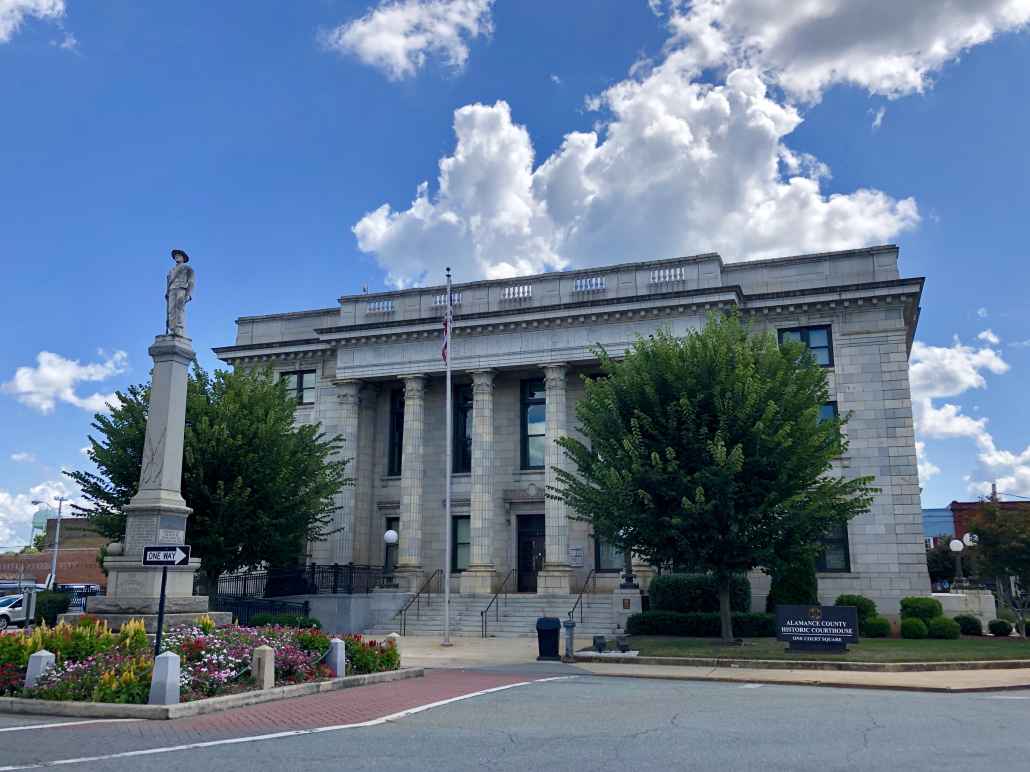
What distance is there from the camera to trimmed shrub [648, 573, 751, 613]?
28.9m

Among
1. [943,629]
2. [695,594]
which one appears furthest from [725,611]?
[943,629]

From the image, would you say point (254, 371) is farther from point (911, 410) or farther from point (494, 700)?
point (911, 410)

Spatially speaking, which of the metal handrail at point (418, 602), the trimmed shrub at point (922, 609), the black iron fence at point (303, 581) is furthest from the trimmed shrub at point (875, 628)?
the black iron fence at point (303, 581)

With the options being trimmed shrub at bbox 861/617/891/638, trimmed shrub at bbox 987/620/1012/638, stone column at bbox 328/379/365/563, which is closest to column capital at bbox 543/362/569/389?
stone column at bbox 328/379/365/563

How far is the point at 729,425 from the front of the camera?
23.0m

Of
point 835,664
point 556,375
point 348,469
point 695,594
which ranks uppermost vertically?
point 556,375

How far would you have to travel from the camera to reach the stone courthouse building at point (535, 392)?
1273 inches

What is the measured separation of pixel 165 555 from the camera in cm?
1360

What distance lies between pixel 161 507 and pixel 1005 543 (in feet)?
92.6

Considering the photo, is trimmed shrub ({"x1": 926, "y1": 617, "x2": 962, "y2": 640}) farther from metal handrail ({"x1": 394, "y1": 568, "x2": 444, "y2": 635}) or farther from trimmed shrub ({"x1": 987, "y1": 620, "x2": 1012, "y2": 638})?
metal handrail ({"x1": 394, "y1": 568, "x2": 444, "y2": 635})

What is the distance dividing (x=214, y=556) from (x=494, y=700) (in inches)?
692

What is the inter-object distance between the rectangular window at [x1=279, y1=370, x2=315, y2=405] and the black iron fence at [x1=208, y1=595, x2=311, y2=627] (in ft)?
38.7

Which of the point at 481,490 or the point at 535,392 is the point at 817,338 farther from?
the point at 481,490

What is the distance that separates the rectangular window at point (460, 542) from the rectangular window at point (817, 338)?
15.2 meters
